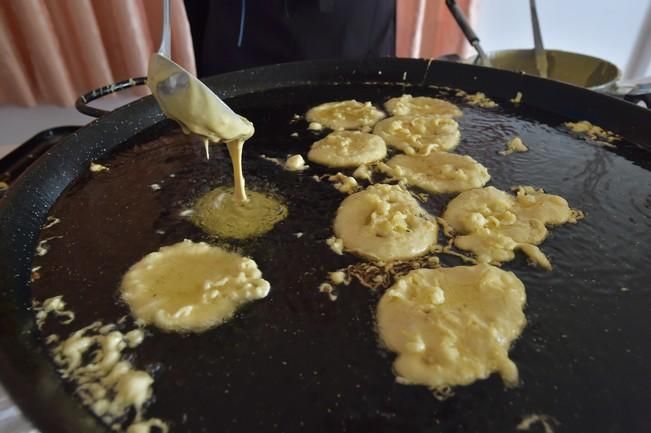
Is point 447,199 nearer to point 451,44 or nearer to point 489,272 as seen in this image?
point 489,272

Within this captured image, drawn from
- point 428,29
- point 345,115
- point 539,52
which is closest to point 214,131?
point 345,115

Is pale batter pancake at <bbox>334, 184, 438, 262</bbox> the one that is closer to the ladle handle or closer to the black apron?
the ladle handle

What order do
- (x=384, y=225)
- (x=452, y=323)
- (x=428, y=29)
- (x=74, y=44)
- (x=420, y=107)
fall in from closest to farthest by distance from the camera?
(x=452, y=323), (x=384, y=225), (x=420, y=107), (x=74, y=44), (x=428, y=29)

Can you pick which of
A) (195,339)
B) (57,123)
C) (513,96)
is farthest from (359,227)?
(57,123)

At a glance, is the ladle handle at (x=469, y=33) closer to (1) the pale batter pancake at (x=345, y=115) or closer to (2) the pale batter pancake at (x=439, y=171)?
(1) the pale batter pancake at (x=345, y=115)

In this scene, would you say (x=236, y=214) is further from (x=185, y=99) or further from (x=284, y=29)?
(x=284, y=29)

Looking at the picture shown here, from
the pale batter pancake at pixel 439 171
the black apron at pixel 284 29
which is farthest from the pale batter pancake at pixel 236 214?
the black apron at pixel 284 29
